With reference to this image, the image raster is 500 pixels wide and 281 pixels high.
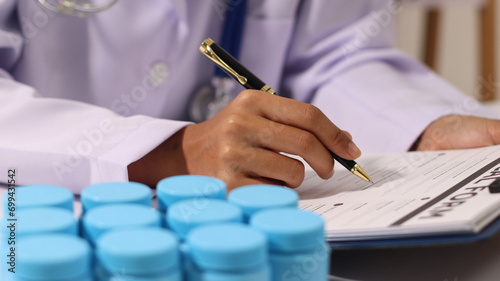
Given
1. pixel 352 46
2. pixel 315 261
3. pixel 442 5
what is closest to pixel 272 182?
pixel 315 261

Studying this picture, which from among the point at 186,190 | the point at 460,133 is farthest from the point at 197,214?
the point at 460,133

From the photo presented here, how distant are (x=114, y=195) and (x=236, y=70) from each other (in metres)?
0.25

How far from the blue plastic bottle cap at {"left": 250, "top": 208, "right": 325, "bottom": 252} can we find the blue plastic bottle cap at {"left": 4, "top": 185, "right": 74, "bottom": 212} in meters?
0.14

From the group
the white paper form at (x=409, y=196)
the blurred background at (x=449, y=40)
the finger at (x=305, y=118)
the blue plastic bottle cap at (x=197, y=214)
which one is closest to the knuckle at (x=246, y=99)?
→ the finger at (x=305, y=118)

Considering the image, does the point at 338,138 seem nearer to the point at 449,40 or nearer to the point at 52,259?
the point at 52,259

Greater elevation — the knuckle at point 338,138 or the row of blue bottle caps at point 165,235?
the knuckle at point 338,138

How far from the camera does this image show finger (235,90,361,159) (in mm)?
643

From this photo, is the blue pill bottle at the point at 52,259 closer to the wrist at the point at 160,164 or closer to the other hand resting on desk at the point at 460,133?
the wrist at the point at 160,164

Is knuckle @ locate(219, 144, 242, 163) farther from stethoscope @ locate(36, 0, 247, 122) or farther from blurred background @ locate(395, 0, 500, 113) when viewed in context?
blurred background @ locate(395, 0, 500, 113)

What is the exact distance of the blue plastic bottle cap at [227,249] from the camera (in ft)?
1.23

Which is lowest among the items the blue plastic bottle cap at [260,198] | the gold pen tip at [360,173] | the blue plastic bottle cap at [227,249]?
the blue plastic bottle cap at [227,249]

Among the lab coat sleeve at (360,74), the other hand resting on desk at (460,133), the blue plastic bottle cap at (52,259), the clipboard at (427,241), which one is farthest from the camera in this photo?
the lab coat sleeve at (360,74)

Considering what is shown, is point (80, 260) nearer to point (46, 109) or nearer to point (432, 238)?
point (432, 238)

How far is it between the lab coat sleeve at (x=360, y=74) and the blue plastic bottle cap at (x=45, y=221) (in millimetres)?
556
